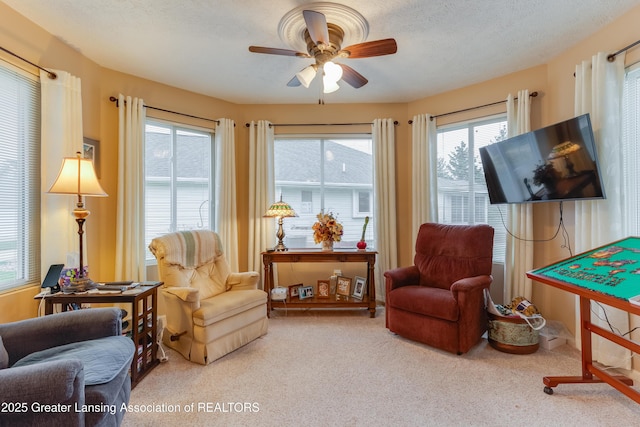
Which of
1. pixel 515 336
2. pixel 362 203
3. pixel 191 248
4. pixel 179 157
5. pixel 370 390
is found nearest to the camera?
pixel 370 390

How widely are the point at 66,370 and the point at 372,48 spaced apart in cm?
244

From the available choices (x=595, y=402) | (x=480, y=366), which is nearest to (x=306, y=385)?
(x=480, y=366)

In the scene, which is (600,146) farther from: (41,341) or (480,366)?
(41,341)

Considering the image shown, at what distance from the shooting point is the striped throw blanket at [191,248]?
266 centimetres

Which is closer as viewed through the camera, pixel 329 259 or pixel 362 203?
pixel 329 259

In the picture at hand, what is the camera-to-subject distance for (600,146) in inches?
91.3

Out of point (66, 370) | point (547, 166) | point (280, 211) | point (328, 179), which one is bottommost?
point (66, 370)

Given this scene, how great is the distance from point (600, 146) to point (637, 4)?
3.29ft

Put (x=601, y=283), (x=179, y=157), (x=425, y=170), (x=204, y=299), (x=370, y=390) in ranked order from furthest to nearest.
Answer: (x=425, y=170)
(x=179, y=157)
(x=204, y=299)
(x=370, y=390)
(x=601, y=283)

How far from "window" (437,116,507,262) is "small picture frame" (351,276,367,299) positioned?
1.31m

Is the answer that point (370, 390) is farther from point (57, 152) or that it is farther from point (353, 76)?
point (57, 152)

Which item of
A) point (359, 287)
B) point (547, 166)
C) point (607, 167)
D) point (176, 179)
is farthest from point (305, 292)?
point (607, 167)

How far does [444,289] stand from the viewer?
296 centimetres

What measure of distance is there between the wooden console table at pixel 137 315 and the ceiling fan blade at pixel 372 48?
92.9 inches
